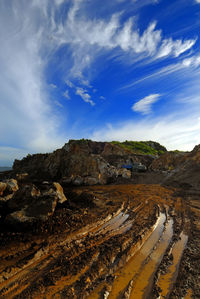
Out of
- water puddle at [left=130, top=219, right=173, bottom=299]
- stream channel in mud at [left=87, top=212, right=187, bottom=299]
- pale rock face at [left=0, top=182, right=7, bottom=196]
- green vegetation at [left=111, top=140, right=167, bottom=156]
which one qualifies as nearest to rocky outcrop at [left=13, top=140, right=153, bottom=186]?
pale rock face at [left=0, top=182, right=7, bottom=196]

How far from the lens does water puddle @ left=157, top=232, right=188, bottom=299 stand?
3321 mm

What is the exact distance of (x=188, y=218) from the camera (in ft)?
26.4

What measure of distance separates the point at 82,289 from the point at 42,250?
2129 millimetres

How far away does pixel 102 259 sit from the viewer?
4.29 m

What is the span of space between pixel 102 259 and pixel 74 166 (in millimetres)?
24485

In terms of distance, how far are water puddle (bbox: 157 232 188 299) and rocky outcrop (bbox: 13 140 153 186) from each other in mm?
16975

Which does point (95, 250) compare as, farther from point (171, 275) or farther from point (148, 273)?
point (171, 275)

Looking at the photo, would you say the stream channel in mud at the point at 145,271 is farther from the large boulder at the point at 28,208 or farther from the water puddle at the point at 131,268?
the large boulder at the point at 28,208

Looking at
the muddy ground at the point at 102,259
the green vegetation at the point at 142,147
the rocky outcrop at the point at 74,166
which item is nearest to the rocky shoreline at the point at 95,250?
the muddy ground at the point at 102,259

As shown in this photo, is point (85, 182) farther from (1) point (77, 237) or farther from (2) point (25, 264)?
(2) point (25, 264)

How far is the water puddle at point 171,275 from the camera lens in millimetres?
3321

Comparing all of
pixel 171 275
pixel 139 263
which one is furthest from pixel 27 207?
pixel 171 275

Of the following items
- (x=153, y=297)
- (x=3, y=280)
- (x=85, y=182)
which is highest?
(x=85, y=182)

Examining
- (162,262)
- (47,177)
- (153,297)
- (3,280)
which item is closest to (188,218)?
(162,262)
